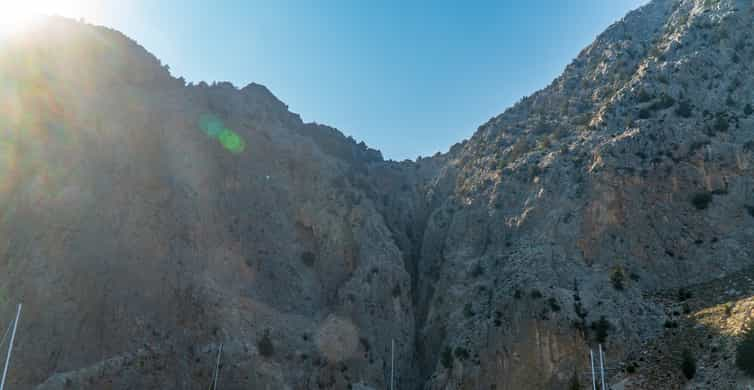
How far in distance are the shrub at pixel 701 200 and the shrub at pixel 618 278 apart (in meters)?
6.87

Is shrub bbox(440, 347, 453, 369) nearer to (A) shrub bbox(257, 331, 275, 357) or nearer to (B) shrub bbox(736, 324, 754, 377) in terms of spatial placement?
(A) shrub bbox(257, 331, 275, 357)

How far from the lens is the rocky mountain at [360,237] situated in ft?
119

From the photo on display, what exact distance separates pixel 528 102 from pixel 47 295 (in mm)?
49690

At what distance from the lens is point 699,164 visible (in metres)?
43.1

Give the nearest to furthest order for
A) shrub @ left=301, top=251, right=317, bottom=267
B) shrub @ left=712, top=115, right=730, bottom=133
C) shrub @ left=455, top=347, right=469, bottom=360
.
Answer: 1. shrub @ left=455, top=347, right=469, bottom=360
2. shrub @ left=712, top=115, right=730, bottom=133
3. shrub @ left=301, top=251, right=317, bottom=267

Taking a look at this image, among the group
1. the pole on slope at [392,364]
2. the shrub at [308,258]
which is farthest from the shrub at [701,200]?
the shrub at [308,258]

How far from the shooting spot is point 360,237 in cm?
5122

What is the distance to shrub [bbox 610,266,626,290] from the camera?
129ft

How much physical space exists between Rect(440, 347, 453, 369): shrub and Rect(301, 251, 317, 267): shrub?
12.9 meters

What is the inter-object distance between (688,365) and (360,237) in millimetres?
26465

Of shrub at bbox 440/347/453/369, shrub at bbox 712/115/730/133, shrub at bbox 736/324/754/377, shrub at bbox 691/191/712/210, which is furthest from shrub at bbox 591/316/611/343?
shrub at bbox 712/115/730/133

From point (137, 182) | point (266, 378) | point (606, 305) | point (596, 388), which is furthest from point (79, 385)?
point (606, 305)

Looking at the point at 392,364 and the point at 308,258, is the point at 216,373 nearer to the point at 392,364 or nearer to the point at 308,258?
the point at 392,364

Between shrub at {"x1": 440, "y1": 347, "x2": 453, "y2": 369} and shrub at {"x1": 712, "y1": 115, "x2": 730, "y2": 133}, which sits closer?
shrub at {"x1": 440, "y1": 347, "x2": 453, "y2": 369}
